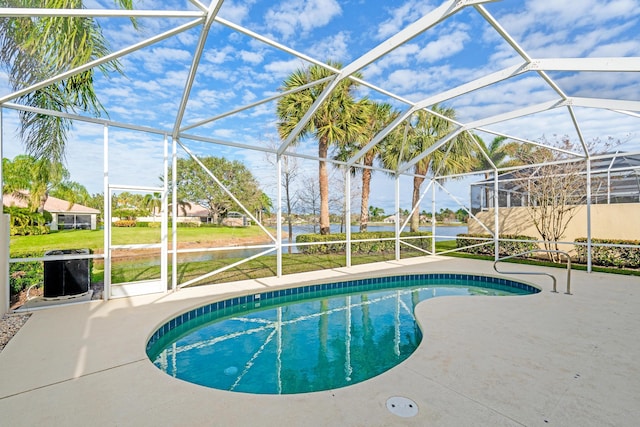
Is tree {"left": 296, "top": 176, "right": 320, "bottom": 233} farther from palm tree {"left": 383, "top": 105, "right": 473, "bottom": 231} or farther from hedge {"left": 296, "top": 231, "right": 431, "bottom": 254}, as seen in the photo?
palm tree {"left": 383, "top": 105, "right": 473, "bottom": 231}

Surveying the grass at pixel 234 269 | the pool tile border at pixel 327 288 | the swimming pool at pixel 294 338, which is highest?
the grass at pixel 234 269

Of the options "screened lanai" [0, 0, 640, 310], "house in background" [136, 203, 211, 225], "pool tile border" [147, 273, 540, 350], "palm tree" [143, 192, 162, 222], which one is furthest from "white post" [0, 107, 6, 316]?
"house in background" [136, 203, 211, 225]

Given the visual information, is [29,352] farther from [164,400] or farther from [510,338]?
[510,338]

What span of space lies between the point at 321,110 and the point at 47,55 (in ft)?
26.6

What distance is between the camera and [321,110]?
11242 millimetres

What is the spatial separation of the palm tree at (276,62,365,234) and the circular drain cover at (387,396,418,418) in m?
8.84

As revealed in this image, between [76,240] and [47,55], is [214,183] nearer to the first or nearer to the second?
[76,240]

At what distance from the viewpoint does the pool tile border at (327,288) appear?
4.74 meters

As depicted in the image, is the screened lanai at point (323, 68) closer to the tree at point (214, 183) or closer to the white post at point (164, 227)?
the white post at point (164, 227)

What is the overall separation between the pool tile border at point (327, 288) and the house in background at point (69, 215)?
104 inches

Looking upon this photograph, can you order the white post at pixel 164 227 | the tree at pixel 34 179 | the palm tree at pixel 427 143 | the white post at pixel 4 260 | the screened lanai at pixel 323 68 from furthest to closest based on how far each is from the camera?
1. the palm tree at pixel 427 143
2. the white post at pixel 164 227
3. the tree at pixel 34 179
4. the white post at pixel 4 260
5. the screened lanai at pixel 323 68

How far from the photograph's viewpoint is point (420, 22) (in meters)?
4.32

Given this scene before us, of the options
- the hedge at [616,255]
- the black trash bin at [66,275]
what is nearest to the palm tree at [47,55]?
the black trash bin at [66,275]

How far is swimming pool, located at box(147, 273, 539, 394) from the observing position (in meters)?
3.44
